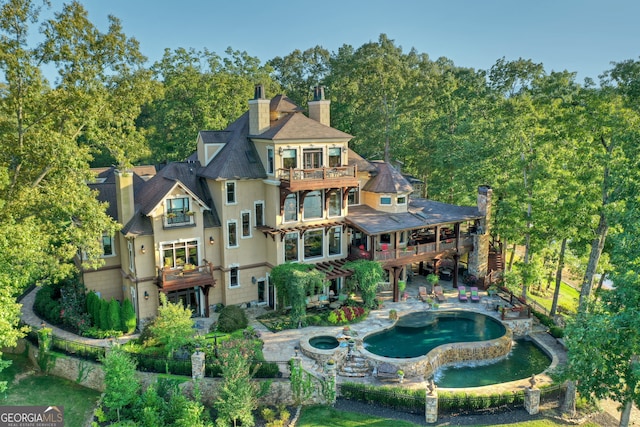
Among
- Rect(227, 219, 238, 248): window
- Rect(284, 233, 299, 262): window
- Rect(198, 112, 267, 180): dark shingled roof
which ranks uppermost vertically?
Rect(198, 112, 267, 180): dark shingled roof

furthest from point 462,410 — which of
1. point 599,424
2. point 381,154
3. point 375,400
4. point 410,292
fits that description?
point 381,154

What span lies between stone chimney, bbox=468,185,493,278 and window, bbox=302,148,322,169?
11.5 metres

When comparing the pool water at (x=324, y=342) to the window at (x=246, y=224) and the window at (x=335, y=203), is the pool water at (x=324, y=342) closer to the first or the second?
the window at (x=246, y=224)

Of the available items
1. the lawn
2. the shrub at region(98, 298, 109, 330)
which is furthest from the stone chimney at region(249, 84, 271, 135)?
the lawn

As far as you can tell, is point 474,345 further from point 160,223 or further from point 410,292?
point 160,223

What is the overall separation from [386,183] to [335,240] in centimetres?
521

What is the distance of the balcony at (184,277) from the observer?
2445 cm

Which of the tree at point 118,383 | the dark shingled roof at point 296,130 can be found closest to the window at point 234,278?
the dark shingled roof at point 296,130

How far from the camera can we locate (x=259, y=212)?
2767cm

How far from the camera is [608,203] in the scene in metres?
22.6

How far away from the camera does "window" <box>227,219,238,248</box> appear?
26.9 meters

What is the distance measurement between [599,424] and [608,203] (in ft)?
32.3

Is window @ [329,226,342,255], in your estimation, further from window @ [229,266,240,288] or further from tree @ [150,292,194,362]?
tree @ [150,292,194,362]

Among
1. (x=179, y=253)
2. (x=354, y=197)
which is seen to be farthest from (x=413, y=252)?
(x=179, y=253)
